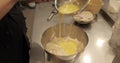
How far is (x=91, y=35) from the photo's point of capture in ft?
3.11

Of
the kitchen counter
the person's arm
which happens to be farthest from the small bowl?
the person's arm

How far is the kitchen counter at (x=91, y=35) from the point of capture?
824 millimetres

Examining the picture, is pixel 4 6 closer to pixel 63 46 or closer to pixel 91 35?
pixel 63 46

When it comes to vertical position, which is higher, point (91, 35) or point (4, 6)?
point (4, 6)

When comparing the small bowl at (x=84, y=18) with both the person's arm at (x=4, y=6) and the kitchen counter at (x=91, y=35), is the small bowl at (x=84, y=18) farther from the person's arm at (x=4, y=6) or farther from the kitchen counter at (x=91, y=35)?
the person's arm at (x=4, y=6)

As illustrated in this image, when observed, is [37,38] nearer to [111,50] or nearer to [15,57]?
[15,57]

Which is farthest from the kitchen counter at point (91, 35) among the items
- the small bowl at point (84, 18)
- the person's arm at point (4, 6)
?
the person's arm at point (4, 6)

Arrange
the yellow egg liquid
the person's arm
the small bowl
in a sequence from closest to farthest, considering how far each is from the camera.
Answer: the person's arm → the yellow egg liquid → the small bowl

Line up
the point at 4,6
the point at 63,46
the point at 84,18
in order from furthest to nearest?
the point at 84,18
the point at 63,46
the point at 4,6

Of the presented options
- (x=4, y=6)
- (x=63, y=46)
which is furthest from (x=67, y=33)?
(x=4, y=6)

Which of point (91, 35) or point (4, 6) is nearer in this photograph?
point (4, 6)

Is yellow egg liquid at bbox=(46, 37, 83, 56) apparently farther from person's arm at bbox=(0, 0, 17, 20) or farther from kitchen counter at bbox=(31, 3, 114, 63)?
person's arm at bbox=(0, 0, 17, 20)

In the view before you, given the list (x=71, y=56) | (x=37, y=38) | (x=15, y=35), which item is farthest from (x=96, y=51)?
(x=15, y=35)

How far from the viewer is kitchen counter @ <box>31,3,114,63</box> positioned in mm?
824
